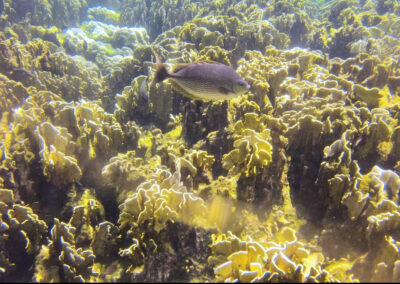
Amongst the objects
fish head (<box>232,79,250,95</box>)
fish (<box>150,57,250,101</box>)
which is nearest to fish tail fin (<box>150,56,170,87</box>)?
fish (<box>150,57,250,101</box>)

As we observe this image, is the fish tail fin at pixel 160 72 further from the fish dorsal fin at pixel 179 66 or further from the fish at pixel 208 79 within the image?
the fish dorsal fin at pixel 179 66

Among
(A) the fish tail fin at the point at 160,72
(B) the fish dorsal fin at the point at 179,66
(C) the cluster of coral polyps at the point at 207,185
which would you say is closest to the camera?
(C) the cluster of coral polyps at the point at 207,185

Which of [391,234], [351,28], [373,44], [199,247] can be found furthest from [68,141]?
[351,28]

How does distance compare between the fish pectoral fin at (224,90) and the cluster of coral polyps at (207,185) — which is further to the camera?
the fish pectoral fin at (224,90)

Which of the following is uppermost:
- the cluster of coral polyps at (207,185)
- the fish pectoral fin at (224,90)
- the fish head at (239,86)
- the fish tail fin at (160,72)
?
the fish tail fin at (160,72)

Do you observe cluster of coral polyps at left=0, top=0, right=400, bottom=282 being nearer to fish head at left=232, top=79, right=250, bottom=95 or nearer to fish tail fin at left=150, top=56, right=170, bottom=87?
fish head at left=232, top=79, right=250, bottom=95

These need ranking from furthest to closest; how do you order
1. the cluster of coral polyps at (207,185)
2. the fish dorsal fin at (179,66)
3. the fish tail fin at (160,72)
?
the fish dorsal fin at (179,66)
the fish tail fin at (160,72)
the cluster of coral polyps at (207,185)

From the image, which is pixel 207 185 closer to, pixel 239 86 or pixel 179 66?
pixel 239 86

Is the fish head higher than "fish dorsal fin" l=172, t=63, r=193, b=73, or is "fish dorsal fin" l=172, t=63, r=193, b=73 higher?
"fish dorsal fin" l=172, t=63, r=193, b=73

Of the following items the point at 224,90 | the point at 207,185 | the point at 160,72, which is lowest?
the point at 207,185

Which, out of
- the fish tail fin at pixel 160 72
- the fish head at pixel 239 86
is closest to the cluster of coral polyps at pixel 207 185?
the fish head at pixel 239 86

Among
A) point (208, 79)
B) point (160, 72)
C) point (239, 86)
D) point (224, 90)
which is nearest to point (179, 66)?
point (160, 72)

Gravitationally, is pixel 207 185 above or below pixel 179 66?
below

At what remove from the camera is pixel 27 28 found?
10422 mm
